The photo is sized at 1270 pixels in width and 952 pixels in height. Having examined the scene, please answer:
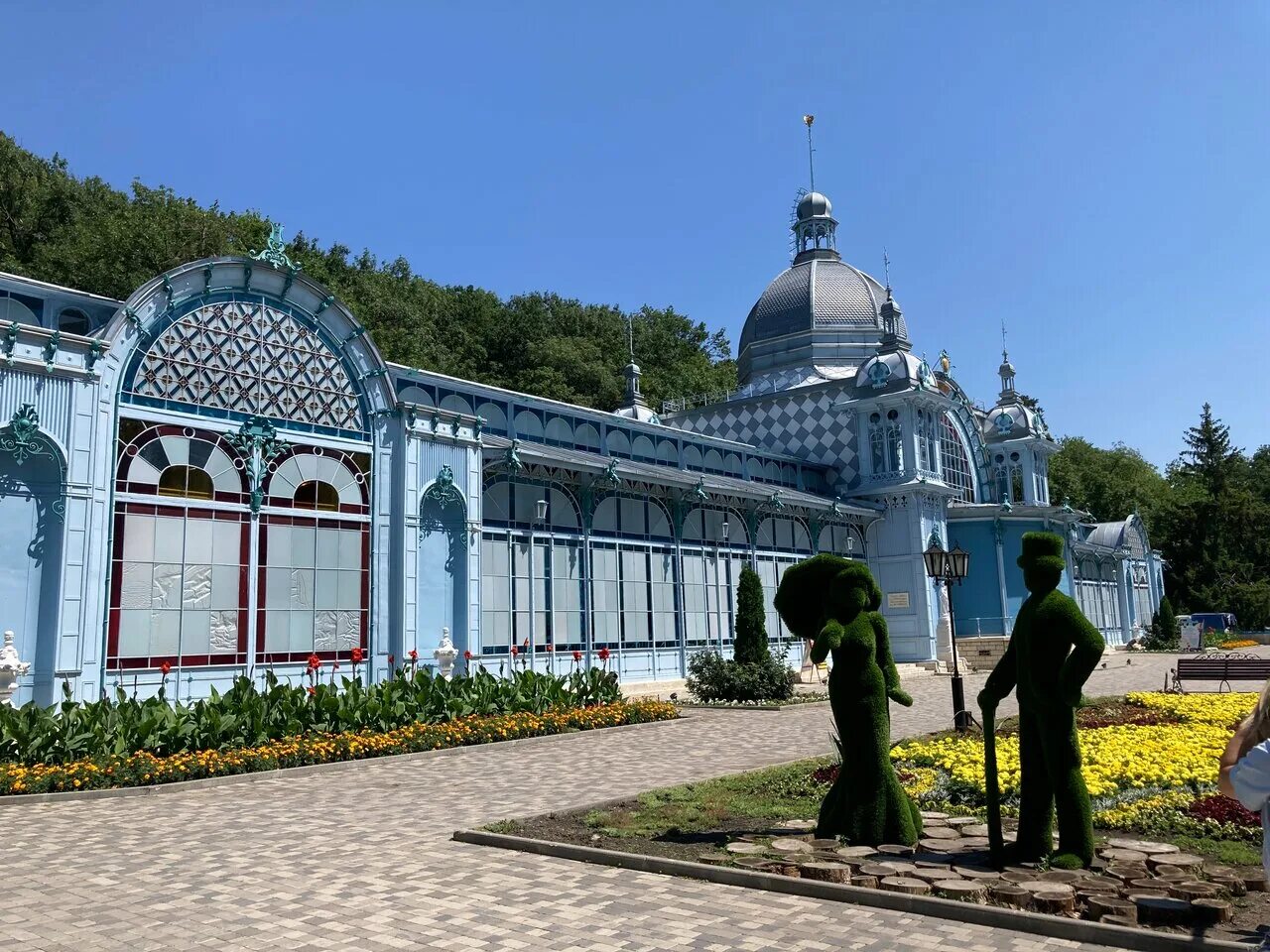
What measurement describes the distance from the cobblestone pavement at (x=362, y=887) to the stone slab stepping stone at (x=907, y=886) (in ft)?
0.87

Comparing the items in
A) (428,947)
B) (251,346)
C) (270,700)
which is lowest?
(428,947)

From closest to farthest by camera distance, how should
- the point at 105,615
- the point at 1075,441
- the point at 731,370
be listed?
the point at 105,615
the point at 731,370
the point at 1075,441

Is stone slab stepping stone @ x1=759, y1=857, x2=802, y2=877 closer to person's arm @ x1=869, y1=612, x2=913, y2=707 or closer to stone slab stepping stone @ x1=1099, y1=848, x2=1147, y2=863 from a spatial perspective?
person's arm @ x1=869, y1=612, x2=913, y2=707

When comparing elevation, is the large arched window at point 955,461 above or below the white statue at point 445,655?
above

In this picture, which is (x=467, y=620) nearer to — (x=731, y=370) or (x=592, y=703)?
(x=592, y=703)

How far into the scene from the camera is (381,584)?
2041 centimetres

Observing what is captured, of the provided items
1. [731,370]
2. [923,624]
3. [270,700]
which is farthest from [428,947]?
[731,370]

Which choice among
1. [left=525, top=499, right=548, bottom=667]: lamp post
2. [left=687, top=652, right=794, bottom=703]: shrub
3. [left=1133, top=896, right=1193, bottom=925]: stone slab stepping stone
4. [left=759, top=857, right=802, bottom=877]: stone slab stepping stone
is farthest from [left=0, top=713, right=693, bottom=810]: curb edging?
[left=1133, top=896, right=1193, bottom=925]: stone slab stepping stone

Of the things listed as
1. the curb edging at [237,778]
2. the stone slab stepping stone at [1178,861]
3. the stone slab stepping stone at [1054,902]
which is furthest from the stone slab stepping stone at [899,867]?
the curb edging at [237,778]

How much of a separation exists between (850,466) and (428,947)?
34.0 meters

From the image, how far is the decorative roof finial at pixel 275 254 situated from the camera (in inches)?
770

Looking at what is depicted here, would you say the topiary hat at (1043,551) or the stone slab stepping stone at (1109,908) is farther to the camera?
the topiary hat at (1043,551)

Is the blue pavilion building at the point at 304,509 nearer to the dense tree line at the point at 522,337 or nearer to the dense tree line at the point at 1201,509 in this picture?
the dense tree line at the point at 522,337

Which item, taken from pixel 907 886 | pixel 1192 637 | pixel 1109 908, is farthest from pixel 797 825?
pixel 1192 637
